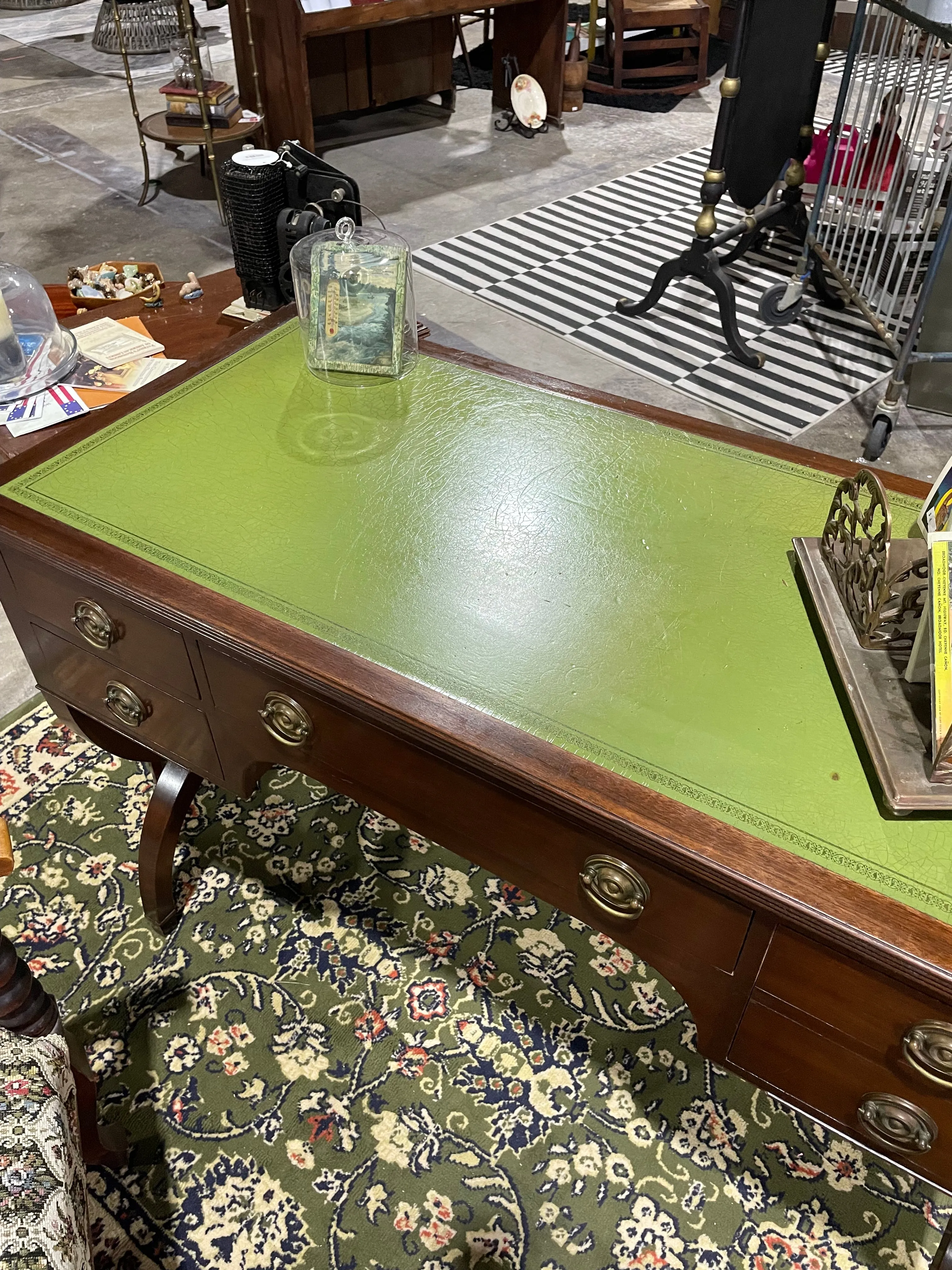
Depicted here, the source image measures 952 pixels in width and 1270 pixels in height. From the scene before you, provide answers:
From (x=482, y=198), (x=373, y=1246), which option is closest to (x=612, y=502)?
(x=373, y=1246)

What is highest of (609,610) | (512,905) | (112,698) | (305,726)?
(609,610)

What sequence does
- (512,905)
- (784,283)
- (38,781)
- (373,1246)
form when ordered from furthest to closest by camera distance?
(784,283), (38,781), (512,905), (373,1246)

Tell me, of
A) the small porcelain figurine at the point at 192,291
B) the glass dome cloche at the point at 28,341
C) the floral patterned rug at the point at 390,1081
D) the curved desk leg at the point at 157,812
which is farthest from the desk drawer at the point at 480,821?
the small porcelain figurine at the point at 192,291

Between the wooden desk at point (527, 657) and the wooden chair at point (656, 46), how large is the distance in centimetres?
500

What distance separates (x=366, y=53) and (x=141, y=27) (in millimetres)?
2517

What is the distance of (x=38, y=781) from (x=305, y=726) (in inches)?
41.0

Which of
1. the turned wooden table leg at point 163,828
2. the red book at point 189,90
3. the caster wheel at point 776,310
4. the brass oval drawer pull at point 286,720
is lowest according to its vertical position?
the caster wheel at point 776,310

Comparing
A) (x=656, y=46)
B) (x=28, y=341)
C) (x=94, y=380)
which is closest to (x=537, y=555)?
(x=94, y=380)

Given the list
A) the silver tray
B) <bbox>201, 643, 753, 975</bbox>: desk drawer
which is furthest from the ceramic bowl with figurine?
the silver tray

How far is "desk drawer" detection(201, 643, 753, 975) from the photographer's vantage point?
40.4 inches

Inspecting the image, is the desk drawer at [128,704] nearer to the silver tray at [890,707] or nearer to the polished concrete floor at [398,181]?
the silver tray at [890,707]

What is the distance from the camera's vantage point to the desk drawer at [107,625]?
133 centimetres

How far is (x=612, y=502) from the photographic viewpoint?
4.61 feet

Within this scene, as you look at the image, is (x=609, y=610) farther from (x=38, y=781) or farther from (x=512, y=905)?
(x=38, y=781)
